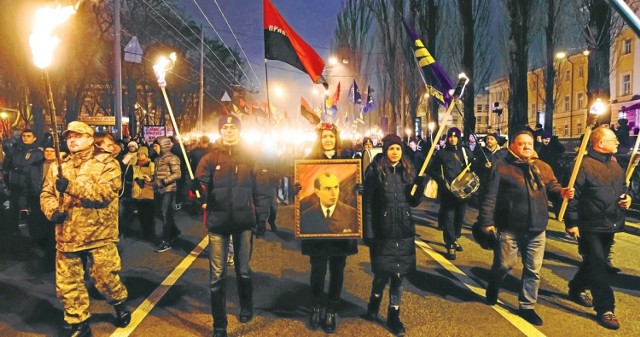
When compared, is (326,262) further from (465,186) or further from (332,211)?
(465,186)

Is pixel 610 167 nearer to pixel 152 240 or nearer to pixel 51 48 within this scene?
pixel 51 48

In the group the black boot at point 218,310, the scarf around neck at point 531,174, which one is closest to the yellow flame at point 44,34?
the black boot at point 218,310

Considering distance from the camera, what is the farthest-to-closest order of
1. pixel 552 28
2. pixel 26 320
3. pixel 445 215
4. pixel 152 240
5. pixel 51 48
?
pixel 552 28 < pixel 152 240 < pixel 445 215 < pixel 26 320 < pixel 51 48

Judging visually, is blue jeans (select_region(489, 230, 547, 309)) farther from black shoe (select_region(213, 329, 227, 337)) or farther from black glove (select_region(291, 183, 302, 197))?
black shoe (select_region(213, 329, 227, 337))

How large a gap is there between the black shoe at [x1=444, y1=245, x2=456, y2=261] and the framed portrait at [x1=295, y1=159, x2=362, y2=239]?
3320 millimetres

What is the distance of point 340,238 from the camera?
Answer: 15.8 ft

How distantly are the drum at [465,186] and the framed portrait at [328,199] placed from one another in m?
3.38

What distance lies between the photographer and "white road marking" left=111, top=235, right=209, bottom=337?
15.8 feet

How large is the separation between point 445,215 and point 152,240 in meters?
5.01

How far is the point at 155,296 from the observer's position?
230 inches

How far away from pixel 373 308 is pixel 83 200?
9.37 ft

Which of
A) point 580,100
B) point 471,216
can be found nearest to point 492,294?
point 471,216

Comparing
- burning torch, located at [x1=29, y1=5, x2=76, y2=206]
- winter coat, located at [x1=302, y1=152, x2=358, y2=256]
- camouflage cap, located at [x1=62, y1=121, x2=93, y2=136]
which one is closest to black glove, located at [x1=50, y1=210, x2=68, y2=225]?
camouflage cap, located at [x1=62, y1=121, x2=93, y2=136]

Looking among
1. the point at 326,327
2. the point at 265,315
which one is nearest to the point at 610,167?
the point at 326,327
